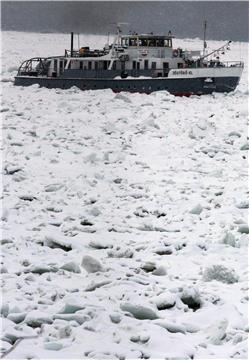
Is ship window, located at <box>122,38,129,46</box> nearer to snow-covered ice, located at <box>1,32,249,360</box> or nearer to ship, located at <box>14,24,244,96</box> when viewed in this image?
ship, located at <box>14,24,244,96</box>

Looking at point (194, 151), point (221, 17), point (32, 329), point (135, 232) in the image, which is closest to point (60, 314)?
point (32, 329)

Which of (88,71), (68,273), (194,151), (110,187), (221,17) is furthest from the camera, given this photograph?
(221,17)

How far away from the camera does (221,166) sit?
11438 millimetres

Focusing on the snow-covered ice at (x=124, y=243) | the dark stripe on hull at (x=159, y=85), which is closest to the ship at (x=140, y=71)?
the dark stripe on hull at (x=159, y=85)

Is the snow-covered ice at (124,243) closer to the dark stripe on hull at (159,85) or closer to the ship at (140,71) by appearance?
the dark stripe on hull at (159,85)

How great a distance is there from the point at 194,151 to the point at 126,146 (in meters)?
1.48

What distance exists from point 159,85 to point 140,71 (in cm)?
124

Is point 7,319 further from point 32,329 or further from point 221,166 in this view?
point 221,166

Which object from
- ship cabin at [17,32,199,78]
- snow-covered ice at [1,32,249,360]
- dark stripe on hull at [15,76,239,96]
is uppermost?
ship cabin at [17,32,199,78]

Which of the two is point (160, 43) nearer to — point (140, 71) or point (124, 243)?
point (140, 71)

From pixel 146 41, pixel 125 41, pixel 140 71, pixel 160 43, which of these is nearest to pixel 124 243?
pixel 140 71

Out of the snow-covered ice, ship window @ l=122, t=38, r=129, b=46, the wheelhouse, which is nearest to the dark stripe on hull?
the wheelhouse

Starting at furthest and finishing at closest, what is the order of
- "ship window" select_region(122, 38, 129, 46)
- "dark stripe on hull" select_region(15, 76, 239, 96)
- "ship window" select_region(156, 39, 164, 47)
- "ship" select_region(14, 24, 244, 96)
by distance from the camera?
"ship window" select_region(122, 38, 129, 46) → "ship window" select_region(156, 39, 164, 47) → "ship" select_region(14, 24, 244, 96) → "dark stripe on hull" select_region(15, 76, 239, 96)

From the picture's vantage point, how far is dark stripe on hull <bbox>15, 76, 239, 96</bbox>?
2572 cm
